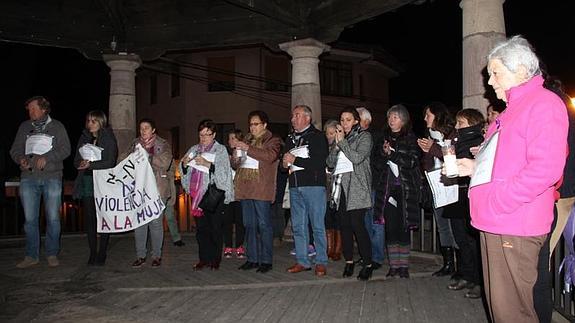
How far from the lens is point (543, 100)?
9.35 feet

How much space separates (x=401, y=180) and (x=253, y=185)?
1.90 m

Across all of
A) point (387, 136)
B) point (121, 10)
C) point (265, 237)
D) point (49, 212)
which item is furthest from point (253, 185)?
point (121, 10)

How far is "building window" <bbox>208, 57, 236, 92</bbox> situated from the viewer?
31.3 meters

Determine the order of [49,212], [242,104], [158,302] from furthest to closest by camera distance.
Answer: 1. [242,104]
2. [49,212]
3. [158,302]

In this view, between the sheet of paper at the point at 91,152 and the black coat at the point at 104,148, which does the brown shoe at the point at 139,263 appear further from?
the sheet of paper at the point at 91,152

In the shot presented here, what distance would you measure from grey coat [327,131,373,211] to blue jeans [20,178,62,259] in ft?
13.4

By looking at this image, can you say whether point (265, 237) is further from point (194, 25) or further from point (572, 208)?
point (194, 25)

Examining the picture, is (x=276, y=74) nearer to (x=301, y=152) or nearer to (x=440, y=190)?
(x=301, y=152)

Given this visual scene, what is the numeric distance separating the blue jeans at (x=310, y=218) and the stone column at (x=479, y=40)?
2287 mm

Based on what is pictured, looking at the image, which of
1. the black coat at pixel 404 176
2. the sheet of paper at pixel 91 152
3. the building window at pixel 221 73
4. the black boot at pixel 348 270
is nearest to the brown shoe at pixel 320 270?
the black boot at pixel 348 270

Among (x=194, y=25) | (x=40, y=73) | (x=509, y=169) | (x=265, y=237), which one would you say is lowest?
(x=265, y=237)

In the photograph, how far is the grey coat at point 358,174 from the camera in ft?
20.4

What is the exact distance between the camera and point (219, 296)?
557 cm

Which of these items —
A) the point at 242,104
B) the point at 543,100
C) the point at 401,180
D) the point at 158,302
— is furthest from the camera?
the point at 242,104
